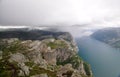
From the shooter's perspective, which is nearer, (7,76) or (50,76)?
(7,76)

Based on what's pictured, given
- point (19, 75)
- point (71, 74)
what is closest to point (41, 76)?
point (19, 75)

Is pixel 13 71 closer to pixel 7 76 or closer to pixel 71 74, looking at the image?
pixel 7 76

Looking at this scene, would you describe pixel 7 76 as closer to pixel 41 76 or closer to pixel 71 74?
pixel 41 76

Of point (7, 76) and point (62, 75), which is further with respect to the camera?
point (62, 75)

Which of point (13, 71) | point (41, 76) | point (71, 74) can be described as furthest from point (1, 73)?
point (71, 74)

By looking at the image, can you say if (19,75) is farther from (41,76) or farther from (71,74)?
(71,74)

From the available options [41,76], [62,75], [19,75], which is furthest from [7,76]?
[62,75]

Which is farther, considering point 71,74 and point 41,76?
point 71,74
